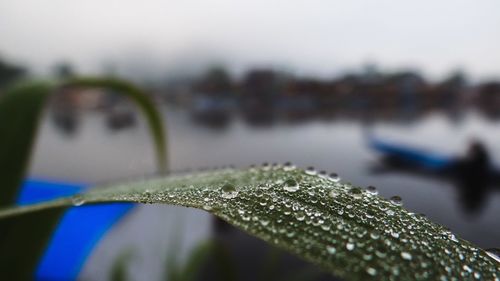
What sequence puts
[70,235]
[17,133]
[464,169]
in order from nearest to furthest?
1. [17,133]
2. [70,235]
3. [464,169]

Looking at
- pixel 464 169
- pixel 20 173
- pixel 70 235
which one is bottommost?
pixel 464 169

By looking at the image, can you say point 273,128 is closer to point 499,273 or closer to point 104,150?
point 104,150

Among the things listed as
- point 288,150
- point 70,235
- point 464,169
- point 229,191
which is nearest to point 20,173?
point 229,191

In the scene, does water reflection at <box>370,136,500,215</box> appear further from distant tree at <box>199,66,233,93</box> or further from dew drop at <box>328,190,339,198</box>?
dew drop at <box>328,190,339,198</box>

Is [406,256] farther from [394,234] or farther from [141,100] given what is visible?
[141,100]

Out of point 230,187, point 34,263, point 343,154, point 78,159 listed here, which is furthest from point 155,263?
point 343,154

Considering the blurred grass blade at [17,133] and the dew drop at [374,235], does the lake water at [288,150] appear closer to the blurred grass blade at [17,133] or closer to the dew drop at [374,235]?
the blurred grass blade at [17,133]

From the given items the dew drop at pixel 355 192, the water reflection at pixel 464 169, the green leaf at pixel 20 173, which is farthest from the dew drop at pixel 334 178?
the water reflection at pixel 464 169
